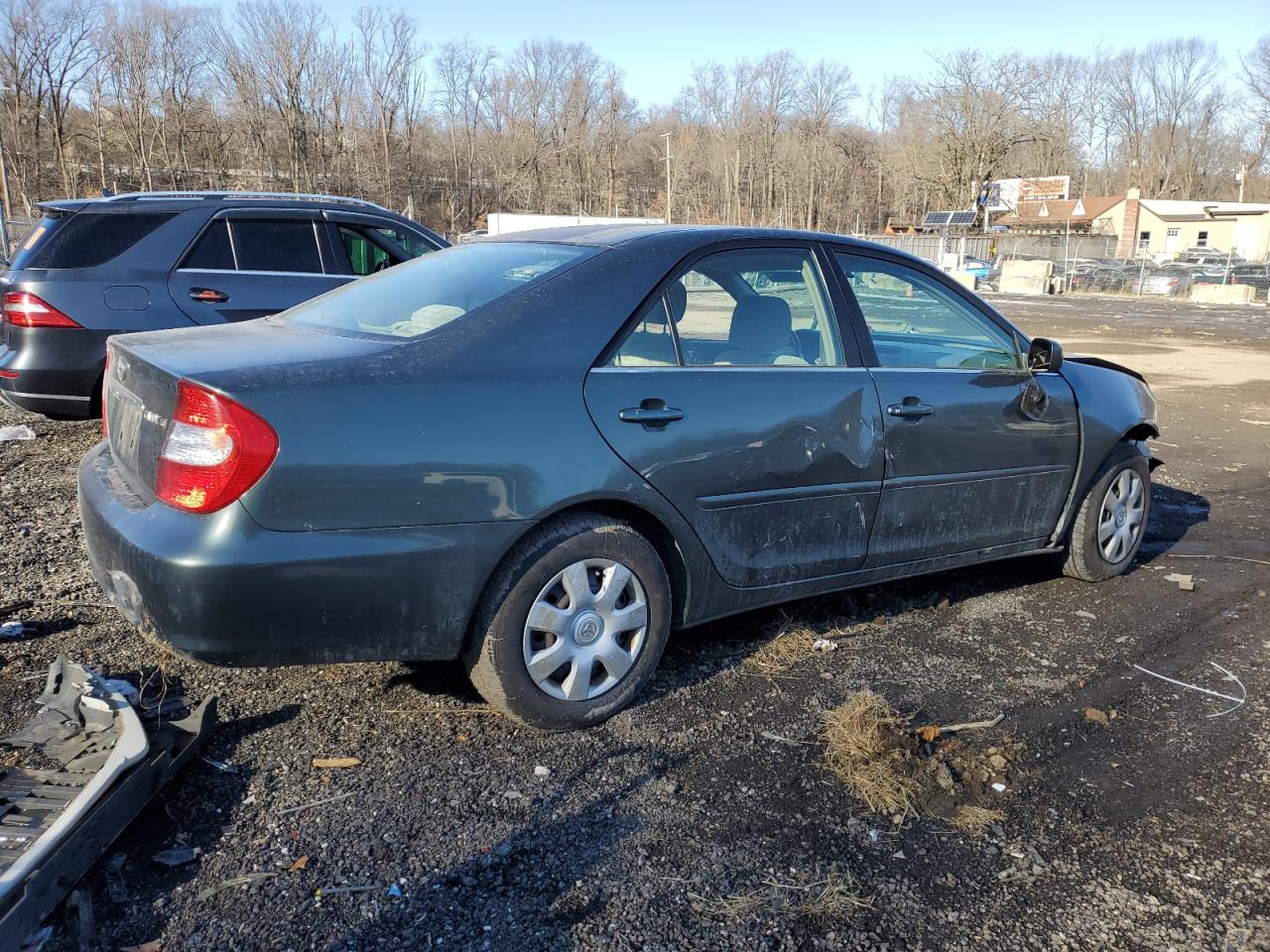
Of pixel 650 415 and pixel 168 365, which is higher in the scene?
pixel 168 365

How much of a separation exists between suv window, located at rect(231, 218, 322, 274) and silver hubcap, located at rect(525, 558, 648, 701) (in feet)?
15.5

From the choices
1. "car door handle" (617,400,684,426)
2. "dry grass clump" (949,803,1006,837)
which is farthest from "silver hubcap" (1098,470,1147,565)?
"car door handle" (617,400,684,426)

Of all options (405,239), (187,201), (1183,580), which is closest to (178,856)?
(1183,580)

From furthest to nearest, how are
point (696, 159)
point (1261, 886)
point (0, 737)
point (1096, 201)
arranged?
point (1096, 201) → point (696, 159) → point (0, 737) → point (1261, 886)

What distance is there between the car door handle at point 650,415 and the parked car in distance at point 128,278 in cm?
437

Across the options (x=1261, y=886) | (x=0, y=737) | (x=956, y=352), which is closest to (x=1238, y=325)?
(x=956, y=352)

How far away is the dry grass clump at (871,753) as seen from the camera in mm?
2832

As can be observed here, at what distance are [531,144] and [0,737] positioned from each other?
67.4m

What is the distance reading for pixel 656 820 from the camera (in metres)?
2.68

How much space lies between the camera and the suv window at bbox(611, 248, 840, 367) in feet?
10.9

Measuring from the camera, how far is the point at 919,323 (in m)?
4.16

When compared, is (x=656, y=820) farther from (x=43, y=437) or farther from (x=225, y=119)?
(x=225, y=119)

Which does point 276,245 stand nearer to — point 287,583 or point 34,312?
point 34,312

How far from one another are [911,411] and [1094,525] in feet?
5.13
